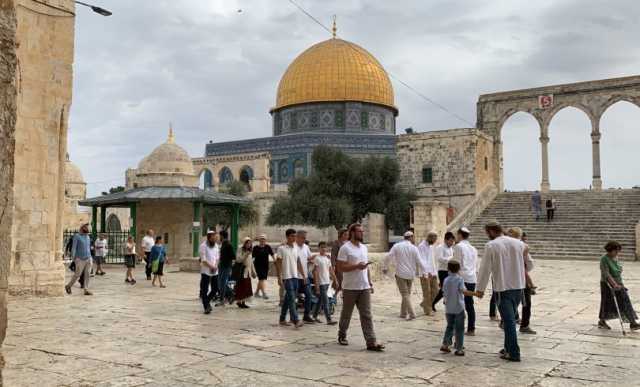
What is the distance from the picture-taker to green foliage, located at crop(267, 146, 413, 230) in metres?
26.9

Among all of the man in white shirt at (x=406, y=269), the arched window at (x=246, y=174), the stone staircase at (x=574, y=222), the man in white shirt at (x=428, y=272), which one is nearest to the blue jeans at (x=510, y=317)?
the man in white shirt at (x=406, y=269)

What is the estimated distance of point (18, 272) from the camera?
30.3ft

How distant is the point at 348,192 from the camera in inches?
1091

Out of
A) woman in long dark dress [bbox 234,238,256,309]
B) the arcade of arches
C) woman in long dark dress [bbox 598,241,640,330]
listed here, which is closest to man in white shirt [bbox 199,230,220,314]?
woman in long dark dress [bbox 234,238,256,309]

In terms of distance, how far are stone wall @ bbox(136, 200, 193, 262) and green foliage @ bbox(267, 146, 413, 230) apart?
729 centimetres

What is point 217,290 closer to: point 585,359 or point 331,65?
point 585,359

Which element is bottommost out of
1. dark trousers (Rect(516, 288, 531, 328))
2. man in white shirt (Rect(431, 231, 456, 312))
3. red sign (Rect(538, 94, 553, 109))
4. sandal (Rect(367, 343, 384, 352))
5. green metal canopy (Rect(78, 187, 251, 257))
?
sandal (Rect(367, 343, 384, 352))

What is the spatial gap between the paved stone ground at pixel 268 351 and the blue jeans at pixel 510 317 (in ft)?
0.51

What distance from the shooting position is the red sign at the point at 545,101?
2814 centimetres

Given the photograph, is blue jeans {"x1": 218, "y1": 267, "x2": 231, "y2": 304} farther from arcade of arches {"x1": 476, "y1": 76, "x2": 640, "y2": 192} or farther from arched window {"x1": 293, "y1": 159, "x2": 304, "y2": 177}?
arched window {"x1": 293, "y1": 159, "x2": 304, "y2": 177}

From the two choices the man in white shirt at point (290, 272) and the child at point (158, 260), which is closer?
the man in white shirt at point (290, 272)

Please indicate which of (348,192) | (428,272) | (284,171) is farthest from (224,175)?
(428,272)

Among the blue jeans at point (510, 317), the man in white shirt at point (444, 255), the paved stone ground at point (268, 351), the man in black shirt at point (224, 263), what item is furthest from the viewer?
the man in black shirt at point (224, 263)

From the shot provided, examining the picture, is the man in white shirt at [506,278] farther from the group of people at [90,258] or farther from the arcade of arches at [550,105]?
the arcade of arches at [550,105]
